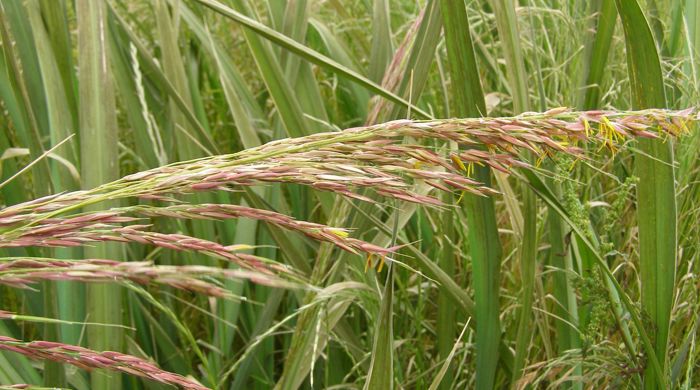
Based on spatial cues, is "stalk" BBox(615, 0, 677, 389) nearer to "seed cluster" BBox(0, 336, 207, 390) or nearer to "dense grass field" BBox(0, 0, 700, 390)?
"dense grass field" BBox(0, 0, 700, 390)

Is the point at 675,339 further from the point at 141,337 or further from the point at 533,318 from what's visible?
the point at 141,337

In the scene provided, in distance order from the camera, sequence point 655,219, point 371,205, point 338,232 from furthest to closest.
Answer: point 371,205
point 655,219
point 338,232

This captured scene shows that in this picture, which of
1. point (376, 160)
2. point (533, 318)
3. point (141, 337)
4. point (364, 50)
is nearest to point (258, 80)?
point (364, 50)

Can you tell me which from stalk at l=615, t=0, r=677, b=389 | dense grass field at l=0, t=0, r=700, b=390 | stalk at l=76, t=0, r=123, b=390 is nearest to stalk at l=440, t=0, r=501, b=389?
dense grass field at l=0, t=0, r=700, b=390

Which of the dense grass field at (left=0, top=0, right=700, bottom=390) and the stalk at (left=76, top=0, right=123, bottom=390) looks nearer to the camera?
the dense grass field at (left=0, top=0, right=700, bottom=390)

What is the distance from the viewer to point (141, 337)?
113cm

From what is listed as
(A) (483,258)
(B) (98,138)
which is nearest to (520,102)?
(A) (483,258)

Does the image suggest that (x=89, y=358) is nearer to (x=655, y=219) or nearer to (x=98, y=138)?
(x=98, y=138)

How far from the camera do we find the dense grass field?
20.7 inches

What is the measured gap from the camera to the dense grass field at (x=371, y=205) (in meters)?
0.53

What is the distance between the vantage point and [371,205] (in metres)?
0.96

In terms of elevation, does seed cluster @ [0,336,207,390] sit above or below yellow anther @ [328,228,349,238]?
below

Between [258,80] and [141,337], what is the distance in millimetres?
731

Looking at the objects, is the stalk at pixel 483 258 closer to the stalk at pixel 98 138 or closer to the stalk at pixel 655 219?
the stalk at pixel 655 219
